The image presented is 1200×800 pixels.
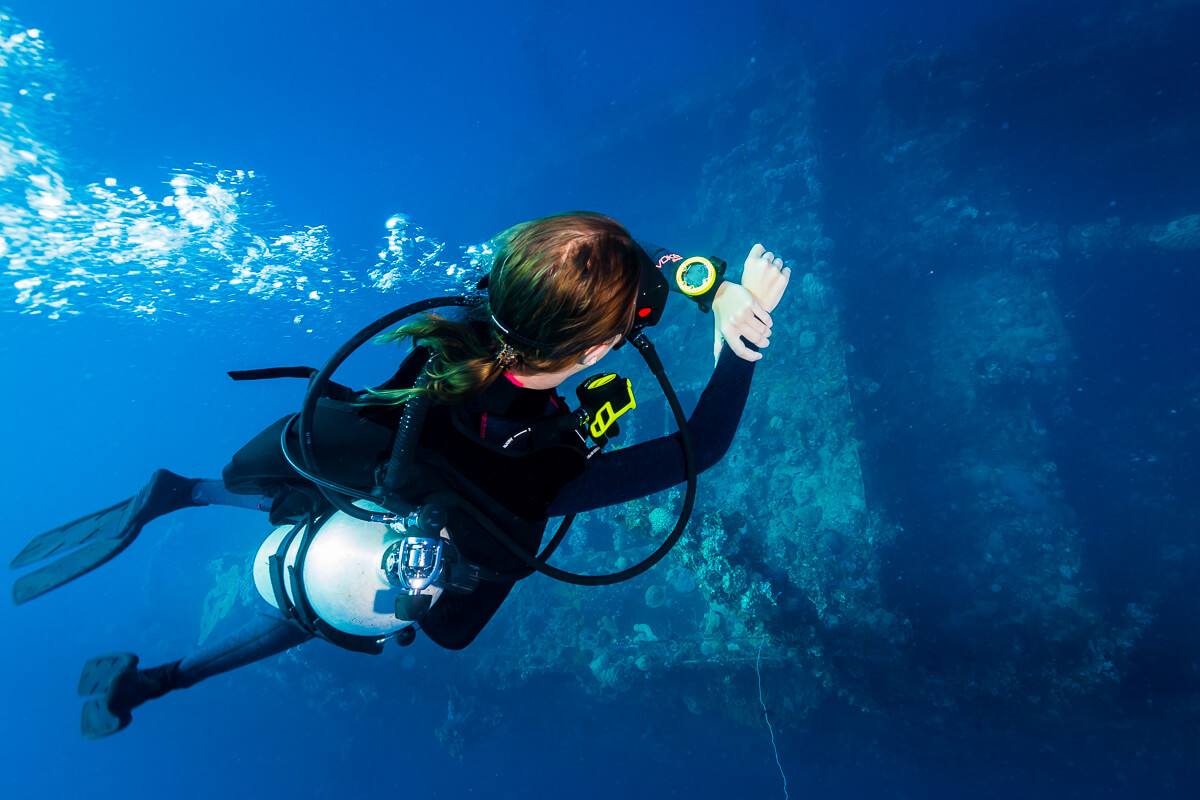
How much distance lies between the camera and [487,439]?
6.14ft

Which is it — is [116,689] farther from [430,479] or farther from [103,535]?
[430,479]

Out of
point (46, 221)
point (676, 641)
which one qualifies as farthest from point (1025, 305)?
point (46, 221)

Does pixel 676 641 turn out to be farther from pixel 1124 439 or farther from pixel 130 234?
pixel 130 234

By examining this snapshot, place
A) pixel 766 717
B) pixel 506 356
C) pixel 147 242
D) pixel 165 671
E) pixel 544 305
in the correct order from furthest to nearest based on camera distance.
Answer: pixel 147 242, pixel 766 717, pixel 165 671, pixel 506 356, pixel 544 305

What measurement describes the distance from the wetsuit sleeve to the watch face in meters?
0.33

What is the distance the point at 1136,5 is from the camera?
11180 millimetres

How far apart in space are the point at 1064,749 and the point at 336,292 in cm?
3482

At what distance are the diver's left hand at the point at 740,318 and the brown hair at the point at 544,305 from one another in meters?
0.51

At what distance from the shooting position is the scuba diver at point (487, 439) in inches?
62.7

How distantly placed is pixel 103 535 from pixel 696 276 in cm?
516

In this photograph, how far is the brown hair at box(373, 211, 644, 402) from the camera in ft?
4.87

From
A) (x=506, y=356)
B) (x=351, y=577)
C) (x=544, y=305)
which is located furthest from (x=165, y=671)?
(x=544, y=305)

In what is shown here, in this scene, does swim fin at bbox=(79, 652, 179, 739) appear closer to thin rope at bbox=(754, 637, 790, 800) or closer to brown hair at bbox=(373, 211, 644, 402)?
brown hair at bbox=(373, 211, 644, 402)

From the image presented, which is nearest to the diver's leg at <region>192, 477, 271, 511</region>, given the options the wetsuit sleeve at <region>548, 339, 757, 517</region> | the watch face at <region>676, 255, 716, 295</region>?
the wetsuit sleeve at <region>548, 339, 757, 517</region>
